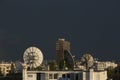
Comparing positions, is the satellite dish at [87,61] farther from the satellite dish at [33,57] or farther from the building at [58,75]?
the building at [58,75]

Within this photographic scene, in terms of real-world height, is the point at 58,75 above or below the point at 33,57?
below

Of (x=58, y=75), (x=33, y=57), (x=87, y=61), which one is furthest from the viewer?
(x=87, y=61)

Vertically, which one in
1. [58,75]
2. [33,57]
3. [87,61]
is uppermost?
[33,57]

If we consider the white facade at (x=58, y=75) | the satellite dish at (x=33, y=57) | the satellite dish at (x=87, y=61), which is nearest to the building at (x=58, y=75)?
the white facade at (x=58, y=75)

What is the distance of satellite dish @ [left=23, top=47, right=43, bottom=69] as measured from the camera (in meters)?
124

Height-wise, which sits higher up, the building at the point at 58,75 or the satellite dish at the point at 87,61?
the satellite dish at the point at 87,61

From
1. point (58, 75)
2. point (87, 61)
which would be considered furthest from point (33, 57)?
point (87, 61)

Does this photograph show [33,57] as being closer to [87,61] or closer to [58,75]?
[58,75]

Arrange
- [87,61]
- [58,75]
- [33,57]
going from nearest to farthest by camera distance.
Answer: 1. [58,75]
2. [33,57]
3. [87,61]

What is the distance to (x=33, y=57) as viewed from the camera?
12412 cm

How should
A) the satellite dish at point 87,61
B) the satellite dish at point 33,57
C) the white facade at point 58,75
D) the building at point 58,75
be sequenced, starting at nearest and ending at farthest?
the building at point 58,75 → the white facade at point 58,75 → the satellite dish at point 33,57 → the satellite dish at point 87,61

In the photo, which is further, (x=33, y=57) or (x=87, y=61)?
(x=87, y=61)

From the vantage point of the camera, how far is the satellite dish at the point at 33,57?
12388cm

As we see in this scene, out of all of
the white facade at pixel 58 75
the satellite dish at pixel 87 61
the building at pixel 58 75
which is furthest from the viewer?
the satellite dish at pixel 87 61
